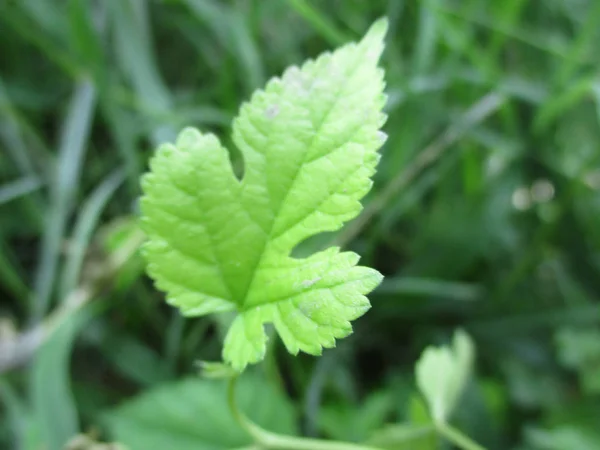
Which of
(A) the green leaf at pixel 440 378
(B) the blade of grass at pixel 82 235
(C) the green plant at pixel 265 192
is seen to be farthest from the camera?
(B) the blade of grass at pixel 82 235

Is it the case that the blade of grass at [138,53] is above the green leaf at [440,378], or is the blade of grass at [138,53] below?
above

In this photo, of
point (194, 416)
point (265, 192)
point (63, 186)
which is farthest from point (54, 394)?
point (265, 192)

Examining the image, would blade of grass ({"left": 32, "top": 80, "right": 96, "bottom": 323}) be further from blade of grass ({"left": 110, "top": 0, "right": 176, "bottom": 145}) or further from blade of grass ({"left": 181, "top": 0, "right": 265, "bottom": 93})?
blade of grass ({"left": 181, "top": 0, "right": 265, "bottom": 93})

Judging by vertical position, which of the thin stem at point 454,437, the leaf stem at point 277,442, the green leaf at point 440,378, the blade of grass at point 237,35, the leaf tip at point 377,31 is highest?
the blade of grass at point 237,35

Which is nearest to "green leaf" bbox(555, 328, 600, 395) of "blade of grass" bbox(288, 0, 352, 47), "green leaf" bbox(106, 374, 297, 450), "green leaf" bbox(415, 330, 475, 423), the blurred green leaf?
"green leaf" bbox(415, 330, 475, 423)

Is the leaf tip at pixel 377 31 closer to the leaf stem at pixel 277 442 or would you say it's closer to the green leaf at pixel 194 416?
the leaf stem at pixel 277 442

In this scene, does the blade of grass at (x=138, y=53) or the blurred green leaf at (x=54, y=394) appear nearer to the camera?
the blurred green leaf at (x=54, y=394)

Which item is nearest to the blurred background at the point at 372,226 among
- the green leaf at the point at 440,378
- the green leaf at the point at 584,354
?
the green leaf at the point at 584,354
